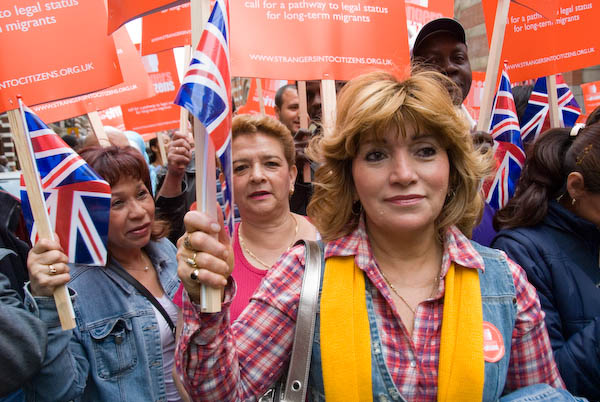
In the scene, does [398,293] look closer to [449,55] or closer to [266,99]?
[449,55]

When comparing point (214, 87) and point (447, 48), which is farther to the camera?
point (447, 48)

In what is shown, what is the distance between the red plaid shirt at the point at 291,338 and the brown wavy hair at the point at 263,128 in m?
1.16

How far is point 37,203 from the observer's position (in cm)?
189

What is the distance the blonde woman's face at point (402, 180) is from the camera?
61.1 inches

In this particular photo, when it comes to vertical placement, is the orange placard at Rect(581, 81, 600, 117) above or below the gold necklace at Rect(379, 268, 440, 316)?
above

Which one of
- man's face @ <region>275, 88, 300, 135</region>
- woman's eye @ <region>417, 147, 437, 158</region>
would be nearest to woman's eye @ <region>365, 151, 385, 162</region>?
woman's eye @ <region>417, 147, 437, 158</region>

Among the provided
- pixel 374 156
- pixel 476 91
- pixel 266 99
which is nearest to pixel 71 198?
pixel 374 156

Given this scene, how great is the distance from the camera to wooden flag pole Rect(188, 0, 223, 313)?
4.14ft

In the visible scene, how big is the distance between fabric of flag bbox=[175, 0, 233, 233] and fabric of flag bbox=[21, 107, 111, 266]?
3.39 feet

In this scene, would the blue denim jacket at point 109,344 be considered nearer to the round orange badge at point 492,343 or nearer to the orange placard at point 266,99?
the round orange badge at point 492,343

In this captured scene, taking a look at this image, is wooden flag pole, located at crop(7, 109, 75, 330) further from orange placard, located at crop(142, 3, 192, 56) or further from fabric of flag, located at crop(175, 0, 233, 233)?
orange placard, located at crop(142, 3, 192, 56)

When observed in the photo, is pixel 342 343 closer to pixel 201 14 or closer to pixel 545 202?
pixel 201 14

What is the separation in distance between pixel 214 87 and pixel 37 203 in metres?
0.99

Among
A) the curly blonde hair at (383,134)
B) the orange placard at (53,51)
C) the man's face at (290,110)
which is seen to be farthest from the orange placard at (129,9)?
the man's face at (290,110)
